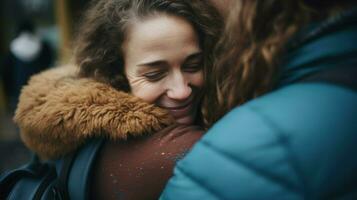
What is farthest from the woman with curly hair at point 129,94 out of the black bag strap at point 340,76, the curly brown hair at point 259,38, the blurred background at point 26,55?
the blurred background at point 26,55

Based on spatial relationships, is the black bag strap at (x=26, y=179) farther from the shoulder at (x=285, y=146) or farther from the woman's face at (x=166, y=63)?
the shoulder at (x=285, y=146)

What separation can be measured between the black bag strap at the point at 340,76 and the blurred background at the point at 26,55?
4807 millimetres

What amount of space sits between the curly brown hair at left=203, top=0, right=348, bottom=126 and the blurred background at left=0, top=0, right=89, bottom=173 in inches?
179

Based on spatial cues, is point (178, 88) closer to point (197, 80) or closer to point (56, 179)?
point (197, 80)

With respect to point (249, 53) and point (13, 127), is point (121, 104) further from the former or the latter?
point (13, 127)

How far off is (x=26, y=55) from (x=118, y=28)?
573 centimetres

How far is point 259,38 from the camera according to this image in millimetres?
1166

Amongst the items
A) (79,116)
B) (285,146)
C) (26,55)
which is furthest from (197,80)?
(26,55)

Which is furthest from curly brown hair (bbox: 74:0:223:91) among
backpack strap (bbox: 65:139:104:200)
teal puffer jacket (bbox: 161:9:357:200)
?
teal puffer jacket (bbox: 161:9:357:200)

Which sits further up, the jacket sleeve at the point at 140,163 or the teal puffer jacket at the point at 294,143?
the teal puffer jacket at the point at 294,143

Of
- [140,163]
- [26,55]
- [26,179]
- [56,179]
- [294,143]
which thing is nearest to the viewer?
[294,143]

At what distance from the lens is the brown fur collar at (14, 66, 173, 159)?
4.89 feet

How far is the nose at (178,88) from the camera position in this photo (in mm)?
1721

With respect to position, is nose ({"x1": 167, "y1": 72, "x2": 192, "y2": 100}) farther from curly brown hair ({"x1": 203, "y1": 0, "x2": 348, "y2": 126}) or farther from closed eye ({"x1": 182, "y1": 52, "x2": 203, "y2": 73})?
curly brown hair ({"x1": 203, "y1": 0, "x2": 348, "y2": 126})
